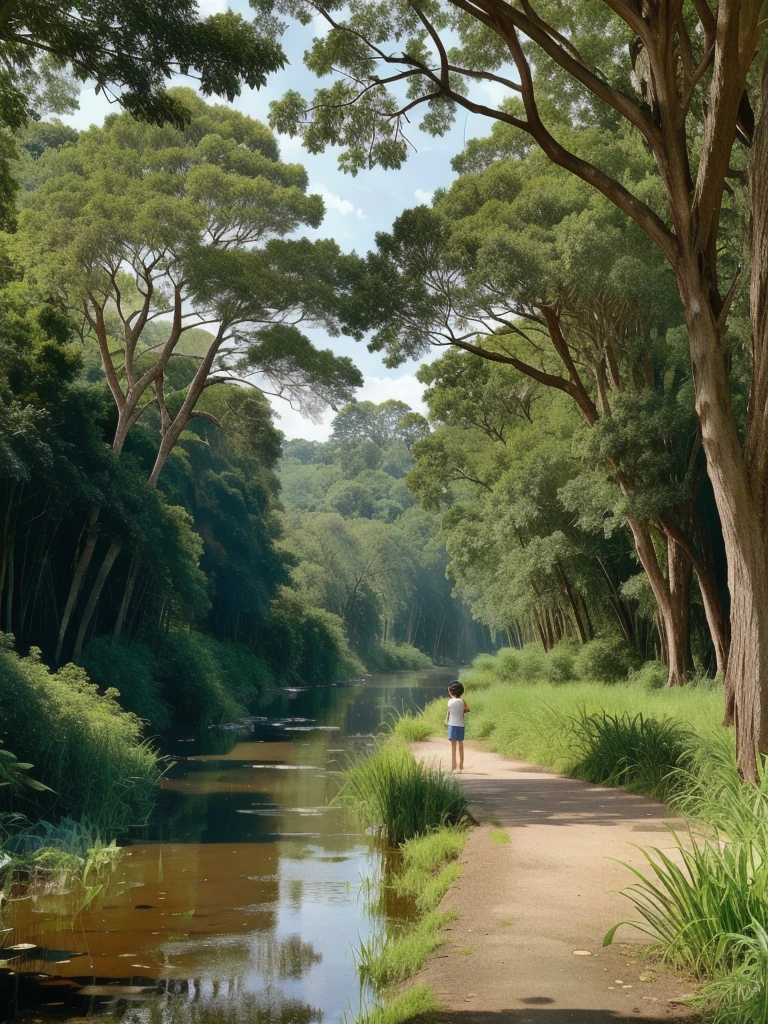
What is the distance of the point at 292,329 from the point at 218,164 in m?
4.90

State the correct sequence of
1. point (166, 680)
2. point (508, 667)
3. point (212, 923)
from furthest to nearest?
point (508, 667)
point (166, 680)
point (212, 923)

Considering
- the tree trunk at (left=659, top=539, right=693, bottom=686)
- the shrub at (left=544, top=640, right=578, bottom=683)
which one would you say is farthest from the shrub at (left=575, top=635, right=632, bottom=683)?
the tree trunk at (left=659, top=539, right=693, bottom=686)

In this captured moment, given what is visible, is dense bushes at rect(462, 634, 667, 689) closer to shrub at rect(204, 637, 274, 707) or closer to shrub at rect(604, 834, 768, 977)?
shrub at rect(204, 637, 274, 707)

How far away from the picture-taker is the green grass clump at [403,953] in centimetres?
560

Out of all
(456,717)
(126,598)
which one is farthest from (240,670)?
(456,717)

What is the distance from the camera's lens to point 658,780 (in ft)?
36.0

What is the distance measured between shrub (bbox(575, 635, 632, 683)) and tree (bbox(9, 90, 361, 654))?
8757 millimetres

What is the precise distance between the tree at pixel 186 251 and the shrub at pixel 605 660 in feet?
28.7

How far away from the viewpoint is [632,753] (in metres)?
11.8

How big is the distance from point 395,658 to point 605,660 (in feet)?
167

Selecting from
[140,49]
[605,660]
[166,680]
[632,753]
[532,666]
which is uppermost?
[140,49]

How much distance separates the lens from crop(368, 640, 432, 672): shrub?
71.1 m

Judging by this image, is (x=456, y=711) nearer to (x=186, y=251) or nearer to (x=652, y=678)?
(x=652, y=678)

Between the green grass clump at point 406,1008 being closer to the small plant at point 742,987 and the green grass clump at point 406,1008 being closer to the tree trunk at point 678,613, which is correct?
the small plant at point 742,987
